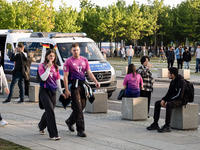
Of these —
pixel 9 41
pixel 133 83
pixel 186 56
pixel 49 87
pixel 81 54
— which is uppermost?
pixel 9 41

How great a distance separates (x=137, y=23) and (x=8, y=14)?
19.7m

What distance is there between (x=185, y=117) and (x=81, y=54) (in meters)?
7.16

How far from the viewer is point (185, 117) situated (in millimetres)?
9750

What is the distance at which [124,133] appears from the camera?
9.29 metres

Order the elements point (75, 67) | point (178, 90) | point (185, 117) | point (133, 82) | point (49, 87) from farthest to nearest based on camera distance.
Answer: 1. point (133, 82)
2. point (185, 117)
3. point (178, 90)
4. point (75, 67)
5. point (49, 87)

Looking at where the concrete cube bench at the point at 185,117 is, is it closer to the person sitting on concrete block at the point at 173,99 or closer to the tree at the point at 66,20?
the person sitting on concrete block at the point at 173,99

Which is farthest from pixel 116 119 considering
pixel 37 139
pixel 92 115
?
pixel 37 139

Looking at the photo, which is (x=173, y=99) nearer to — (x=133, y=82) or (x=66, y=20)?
(x=133, y=82)

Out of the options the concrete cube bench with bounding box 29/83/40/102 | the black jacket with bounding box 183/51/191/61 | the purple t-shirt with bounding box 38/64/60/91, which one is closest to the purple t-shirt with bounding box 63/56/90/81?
the purple t-shirt with bounding box 38/64/60/91

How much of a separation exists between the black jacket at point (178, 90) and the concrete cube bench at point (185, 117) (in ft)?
0.69

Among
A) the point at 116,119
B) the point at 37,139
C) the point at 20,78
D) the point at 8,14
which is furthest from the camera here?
the point at 8,14

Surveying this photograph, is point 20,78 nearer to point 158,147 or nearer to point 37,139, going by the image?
point 37,139

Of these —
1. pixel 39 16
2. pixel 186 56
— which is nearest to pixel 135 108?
pixel 186 56

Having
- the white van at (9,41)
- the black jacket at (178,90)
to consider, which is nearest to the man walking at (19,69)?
the black jacket at (178,90)
